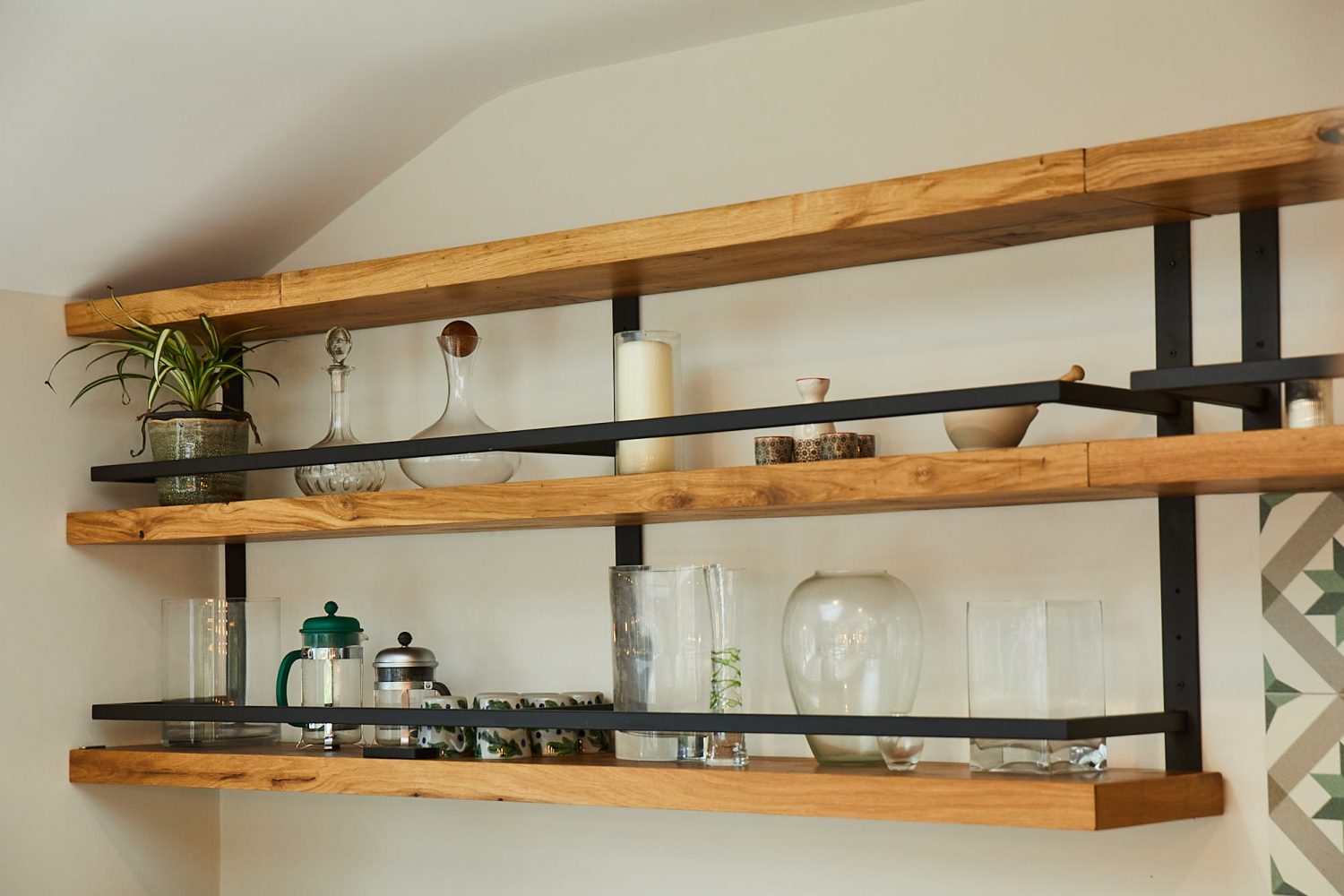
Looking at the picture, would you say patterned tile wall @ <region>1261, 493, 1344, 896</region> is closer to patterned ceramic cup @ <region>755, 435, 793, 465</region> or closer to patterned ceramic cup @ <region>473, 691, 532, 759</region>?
patterned ceramic cup @ <region>755, 435, 793, 465</region>

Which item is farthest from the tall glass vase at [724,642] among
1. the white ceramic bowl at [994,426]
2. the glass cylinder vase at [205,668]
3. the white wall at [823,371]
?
the glass cylinder vase at [205,668]

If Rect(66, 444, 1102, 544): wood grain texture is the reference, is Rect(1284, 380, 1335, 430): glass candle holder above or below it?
above

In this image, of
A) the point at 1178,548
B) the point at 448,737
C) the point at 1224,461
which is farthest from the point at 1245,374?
the point at 448,737

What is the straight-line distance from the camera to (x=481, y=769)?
6.81 feet

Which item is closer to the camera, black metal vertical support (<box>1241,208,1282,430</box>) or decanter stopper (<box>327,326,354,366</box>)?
black metal vertical support (<box>1241,208,1282,430</box>)

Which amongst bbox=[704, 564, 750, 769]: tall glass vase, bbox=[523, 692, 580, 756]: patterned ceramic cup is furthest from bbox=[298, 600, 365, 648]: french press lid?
bbox=[704, 564, 750, 769]: tall glass vase

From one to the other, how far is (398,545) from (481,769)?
1.86 ft

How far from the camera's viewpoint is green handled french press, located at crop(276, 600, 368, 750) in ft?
7.75

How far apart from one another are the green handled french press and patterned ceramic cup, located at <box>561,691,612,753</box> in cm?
38

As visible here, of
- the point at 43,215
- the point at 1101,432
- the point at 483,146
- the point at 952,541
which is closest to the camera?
the point at 1101,432

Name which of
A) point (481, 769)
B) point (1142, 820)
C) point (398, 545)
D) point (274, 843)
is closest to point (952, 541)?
point (1142, 820)

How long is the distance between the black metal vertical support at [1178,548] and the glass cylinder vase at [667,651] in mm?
574

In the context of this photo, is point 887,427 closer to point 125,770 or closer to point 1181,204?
point 1181,204

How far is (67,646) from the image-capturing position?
2484 millimetres
